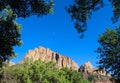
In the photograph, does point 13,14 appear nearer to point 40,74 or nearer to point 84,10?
point 84,10

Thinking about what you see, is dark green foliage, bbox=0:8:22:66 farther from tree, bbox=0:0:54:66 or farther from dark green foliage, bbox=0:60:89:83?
dark green foliage, bbox=0:60:89:83

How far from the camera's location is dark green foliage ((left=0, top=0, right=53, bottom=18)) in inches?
900

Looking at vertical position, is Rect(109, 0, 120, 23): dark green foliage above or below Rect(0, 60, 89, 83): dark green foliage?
below

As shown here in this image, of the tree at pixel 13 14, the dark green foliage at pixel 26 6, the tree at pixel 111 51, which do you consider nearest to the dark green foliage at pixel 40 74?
the tree at pixel 111 51

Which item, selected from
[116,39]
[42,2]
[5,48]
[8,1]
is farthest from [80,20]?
[116,39]

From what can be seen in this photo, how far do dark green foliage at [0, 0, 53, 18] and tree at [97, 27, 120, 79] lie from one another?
1091 inches

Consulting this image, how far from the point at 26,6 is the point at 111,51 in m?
31.3

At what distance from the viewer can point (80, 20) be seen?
2408cm

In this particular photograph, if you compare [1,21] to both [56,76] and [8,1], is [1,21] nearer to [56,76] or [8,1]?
[8,1]

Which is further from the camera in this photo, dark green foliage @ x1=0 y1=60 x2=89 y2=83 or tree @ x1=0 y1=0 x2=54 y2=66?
dark green foliage @ x1=0 y1=60 x2=89 y2=83

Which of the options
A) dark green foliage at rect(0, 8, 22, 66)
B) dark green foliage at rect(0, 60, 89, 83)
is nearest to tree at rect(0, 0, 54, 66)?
dark green foliage at rect(0, 8, 22, 66)

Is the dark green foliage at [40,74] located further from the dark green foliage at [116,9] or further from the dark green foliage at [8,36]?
the dark green foliage at [116,9]

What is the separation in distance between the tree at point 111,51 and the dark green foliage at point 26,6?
2770 cm

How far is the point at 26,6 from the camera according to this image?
23281 mm
